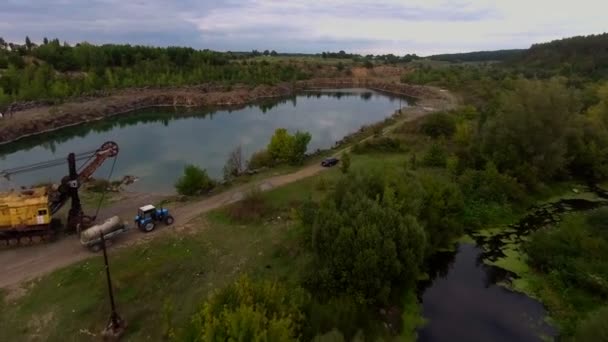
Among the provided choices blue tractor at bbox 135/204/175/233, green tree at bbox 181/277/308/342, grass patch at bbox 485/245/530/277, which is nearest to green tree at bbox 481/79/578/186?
grass patch at bbox 485/245/530/277

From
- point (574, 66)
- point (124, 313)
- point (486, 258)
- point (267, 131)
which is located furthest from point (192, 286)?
point (574, 66)

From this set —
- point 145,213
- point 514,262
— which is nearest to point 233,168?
point 145,213

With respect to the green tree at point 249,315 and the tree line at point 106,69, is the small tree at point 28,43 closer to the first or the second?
the tree line at point 106,69

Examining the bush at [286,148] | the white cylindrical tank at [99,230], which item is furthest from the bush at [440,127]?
the white cylindrical tank at [99,230]

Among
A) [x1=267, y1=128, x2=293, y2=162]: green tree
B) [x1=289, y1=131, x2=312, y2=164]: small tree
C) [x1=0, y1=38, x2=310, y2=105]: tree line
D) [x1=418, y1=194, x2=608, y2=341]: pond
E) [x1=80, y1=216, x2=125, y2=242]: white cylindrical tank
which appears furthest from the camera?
[x1=0, y1=38, x2=310, y2=105]: tree line

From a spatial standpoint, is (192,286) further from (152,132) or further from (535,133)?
(152,132)

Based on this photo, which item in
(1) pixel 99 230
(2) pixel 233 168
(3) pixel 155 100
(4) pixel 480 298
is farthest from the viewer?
(3) pixel 155 100

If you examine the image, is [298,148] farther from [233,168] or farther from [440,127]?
[440,127]

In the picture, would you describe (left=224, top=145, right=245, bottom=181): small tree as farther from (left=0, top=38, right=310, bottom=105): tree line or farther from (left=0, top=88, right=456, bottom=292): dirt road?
(left=0, top=38, right=310, bottom=105): tree line
